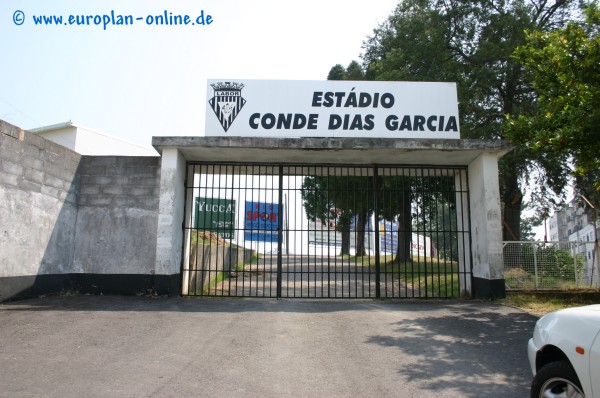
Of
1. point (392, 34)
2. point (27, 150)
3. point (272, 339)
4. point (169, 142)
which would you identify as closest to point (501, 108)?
point (392, 34)

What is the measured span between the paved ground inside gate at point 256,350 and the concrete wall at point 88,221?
71cm

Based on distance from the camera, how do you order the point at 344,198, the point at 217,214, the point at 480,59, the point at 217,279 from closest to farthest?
the point at 217,214 < the point at 217,279 < the point at 480,59 < the point at 344,198

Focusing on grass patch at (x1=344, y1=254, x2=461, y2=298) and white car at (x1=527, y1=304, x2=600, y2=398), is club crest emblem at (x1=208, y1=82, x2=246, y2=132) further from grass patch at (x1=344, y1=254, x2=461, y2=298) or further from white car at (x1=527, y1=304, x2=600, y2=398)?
white car at (x1=527, y1=304, x2=600, y2=398)

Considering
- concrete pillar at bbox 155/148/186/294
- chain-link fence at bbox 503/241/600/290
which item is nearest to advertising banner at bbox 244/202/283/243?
concrete pillar at bbox 155/148/186/294

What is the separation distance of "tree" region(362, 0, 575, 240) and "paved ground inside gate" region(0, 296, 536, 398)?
9911mm

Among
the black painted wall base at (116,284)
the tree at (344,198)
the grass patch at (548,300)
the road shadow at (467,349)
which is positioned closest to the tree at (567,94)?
the grass patch at (548,300)

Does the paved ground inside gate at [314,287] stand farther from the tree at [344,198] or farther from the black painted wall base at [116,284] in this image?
the black painted wall base at [116,284]

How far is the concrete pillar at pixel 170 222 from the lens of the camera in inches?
330

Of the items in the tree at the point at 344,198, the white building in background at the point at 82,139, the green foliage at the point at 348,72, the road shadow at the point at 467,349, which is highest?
the green foliage at the point at 348,72

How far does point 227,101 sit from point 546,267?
8.19 meters

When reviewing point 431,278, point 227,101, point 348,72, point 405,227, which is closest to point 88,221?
point 227,101

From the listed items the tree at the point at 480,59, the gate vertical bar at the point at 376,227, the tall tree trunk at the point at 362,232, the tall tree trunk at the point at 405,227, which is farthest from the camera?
the tree at the point at 480,59

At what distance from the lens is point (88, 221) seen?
882 centimetres

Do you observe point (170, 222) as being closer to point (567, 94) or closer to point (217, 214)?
point (217, 214)
